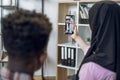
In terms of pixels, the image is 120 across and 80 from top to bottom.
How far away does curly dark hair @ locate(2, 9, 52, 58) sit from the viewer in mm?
665

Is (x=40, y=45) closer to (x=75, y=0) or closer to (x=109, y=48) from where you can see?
(x=109, y=48)

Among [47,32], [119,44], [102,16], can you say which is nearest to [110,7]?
[102,16]

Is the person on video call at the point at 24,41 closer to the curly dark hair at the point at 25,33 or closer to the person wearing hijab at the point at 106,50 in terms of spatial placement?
the curly dark hair at the point at 25,33

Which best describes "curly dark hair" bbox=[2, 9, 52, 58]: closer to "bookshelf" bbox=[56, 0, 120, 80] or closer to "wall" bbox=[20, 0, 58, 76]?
"bookshelf" bbox=[56, 0, 120, 80]

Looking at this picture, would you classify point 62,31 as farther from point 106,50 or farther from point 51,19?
point 106,50

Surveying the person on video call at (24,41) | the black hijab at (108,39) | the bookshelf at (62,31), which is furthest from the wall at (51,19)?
the person on video call at (24,41)

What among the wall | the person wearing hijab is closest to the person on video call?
the person wearing hijab

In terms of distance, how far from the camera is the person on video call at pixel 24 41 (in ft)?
2.19

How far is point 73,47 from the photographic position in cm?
327

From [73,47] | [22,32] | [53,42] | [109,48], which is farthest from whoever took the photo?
[53,42]

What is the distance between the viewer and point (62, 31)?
135 inches

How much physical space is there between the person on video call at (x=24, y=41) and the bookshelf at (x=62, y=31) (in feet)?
8.07

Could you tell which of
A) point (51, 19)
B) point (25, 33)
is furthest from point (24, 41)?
point (51, 19)

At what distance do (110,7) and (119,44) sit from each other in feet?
0.70
